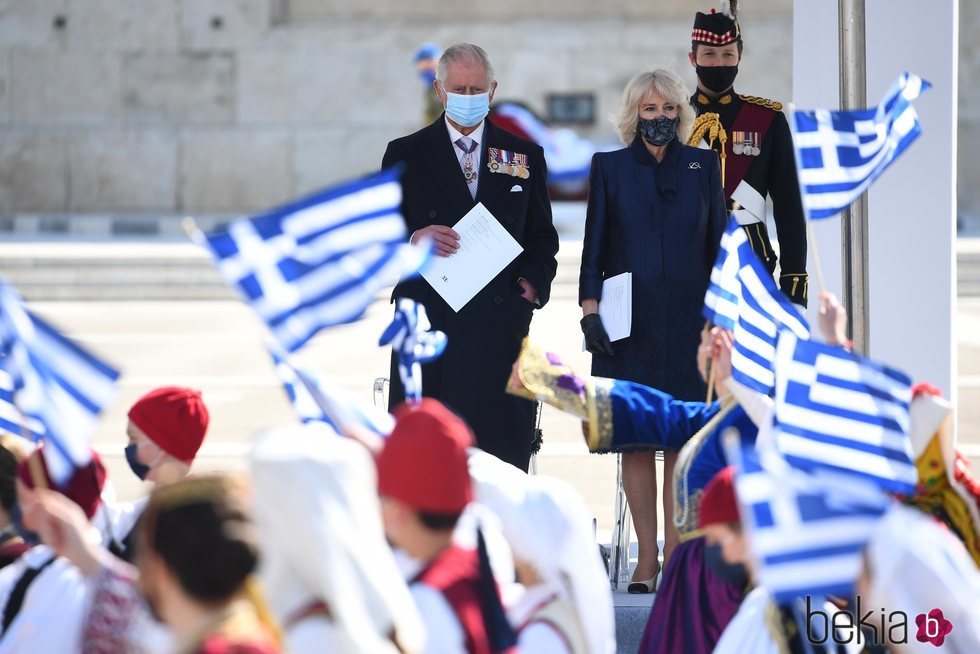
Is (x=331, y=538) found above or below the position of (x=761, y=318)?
below

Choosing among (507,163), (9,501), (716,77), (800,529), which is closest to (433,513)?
(800,529)

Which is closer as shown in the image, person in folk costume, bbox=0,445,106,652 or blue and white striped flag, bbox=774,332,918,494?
person in folk costume, bbox=0,445,106,652

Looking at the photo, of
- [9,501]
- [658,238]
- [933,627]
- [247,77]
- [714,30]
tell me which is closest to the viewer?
[933,627]

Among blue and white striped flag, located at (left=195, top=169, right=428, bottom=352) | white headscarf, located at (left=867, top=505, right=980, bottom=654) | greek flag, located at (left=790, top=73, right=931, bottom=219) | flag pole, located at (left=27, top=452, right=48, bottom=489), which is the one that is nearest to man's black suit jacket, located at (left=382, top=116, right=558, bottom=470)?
greek flag, located at (left=790, top=73, right=931, bottom=219)

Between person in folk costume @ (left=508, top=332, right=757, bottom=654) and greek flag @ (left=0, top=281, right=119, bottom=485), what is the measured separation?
1422 millimetres

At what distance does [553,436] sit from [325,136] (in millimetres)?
13046

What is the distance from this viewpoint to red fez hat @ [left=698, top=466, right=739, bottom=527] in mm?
3656

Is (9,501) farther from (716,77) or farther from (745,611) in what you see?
(716,77)

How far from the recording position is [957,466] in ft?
13.8

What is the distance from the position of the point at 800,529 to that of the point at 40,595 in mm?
1706

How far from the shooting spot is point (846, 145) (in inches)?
204

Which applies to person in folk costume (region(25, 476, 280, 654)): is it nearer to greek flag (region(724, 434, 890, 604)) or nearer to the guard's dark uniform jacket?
greek flag (region(724, 434, 890, 604))

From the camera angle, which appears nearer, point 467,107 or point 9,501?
point 9,501

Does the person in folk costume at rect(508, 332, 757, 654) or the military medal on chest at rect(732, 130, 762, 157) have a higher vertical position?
the military medal on chest at rect(732, 130, 762, 157)
